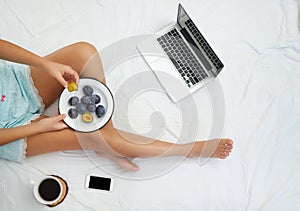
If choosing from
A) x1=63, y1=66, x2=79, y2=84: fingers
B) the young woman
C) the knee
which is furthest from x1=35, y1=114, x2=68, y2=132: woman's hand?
the knee

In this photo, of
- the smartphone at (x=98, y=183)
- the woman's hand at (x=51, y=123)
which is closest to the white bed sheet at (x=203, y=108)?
the smartphone at (x=98, y=183)

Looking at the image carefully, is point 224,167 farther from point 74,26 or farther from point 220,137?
point 74,26

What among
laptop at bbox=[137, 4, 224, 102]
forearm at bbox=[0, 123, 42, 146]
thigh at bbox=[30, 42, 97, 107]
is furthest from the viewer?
laptop at bbox=[137, 4, 224, 102]

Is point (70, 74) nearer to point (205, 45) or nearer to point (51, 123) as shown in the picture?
point (51, 123)

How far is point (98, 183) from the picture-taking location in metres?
1.04

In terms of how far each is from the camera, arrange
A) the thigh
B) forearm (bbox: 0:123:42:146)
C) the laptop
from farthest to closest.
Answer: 1. the laptop
2. the thigh
3. forearm (bbox: 0:123:42:146)

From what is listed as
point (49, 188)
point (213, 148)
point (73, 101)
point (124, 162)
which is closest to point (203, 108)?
point (213, 148)

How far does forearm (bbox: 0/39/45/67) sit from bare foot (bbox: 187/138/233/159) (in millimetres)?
533

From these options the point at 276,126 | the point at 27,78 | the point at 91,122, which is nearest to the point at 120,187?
the point at 91,122

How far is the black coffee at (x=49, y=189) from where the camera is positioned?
0.96 m

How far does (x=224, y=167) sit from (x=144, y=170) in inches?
10.0

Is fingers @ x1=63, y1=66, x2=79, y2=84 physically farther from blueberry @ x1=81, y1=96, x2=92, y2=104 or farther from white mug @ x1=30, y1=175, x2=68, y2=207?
white mug @ x1=30, y1=175, x2=68, y2=207

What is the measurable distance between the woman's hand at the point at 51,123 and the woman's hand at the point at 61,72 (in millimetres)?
98

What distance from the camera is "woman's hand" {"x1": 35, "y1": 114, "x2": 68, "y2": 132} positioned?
955mm
